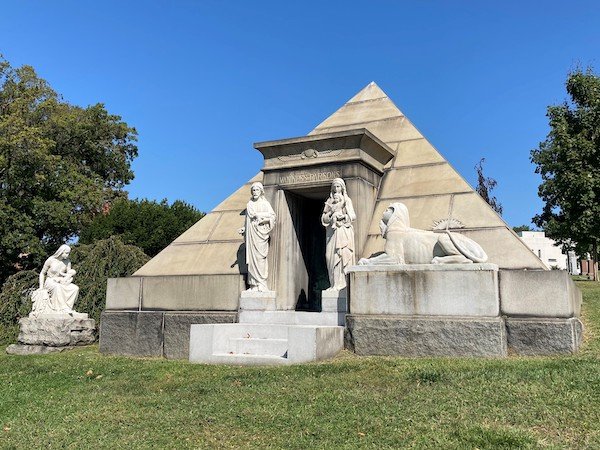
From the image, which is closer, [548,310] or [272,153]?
[548,310]

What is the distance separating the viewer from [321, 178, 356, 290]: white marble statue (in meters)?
8.59

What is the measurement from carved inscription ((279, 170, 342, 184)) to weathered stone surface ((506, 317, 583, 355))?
13.4 ft

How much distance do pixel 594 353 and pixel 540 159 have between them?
19.0 metres

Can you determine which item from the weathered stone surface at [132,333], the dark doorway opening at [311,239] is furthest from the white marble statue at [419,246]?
the weathered stone surface at [132,333]

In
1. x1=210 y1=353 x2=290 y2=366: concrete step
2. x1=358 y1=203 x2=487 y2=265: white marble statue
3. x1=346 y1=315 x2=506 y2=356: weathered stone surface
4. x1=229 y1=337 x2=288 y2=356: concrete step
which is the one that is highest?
x1=358 y1=203 x2=487 y2=265: white marble statue

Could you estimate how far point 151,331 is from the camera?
9.59 meters

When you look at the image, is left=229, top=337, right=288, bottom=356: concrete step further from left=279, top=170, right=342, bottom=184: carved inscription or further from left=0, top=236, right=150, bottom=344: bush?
left=0, top=236, right=150, bottom=344: bush

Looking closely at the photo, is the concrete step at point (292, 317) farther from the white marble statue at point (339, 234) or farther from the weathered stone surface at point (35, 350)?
the weathered stone surface at point (35, 350)

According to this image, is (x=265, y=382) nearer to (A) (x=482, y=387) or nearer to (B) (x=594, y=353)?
(A) (x=482, y=387)

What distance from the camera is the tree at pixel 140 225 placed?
27.5 metres

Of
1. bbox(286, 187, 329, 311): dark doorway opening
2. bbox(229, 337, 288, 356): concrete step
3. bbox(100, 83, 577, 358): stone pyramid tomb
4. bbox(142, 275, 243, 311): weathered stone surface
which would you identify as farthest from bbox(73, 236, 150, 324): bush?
bbox(229, 337, 288, 356): concrete step

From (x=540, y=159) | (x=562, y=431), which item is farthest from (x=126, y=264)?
(x=540, y=159)

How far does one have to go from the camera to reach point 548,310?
270 inches

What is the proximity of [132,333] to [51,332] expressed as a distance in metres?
2.25
